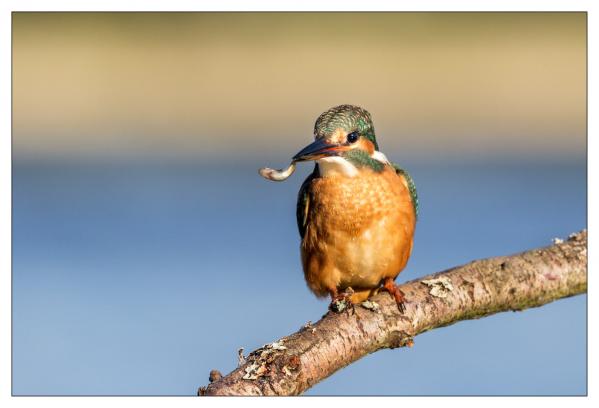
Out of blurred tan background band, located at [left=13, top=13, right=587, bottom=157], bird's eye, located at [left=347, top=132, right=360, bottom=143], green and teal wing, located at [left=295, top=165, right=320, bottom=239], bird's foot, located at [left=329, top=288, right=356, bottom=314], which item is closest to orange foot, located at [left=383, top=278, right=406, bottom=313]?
bird's foot, located at [left=329, top=288, right=356, bottom=314]

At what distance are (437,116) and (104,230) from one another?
300 cm

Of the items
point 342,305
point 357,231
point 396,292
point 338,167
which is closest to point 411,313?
point 396,292

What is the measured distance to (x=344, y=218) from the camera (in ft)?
10.2

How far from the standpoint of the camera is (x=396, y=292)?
2.99 m

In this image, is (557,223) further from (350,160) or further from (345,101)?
(350,160)

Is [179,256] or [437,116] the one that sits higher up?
[437,116]

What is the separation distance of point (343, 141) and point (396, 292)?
52 centimetres

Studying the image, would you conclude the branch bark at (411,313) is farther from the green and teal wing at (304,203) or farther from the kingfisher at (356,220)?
the green and teal wing at (304,203)

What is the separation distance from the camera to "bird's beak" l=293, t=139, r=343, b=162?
2.89 m

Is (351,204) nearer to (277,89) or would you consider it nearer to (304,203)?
(304,203)

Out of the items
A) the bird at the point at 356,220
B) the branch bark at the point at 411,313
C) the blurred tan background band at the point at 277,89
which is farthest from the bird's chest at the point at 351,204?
the blurred tan background band at the point at 277,89

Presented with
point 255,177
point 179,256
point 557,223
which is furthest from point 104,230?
point 557,223

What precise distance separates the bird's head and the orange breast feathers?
0.16ft
